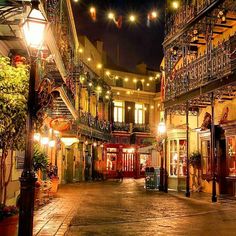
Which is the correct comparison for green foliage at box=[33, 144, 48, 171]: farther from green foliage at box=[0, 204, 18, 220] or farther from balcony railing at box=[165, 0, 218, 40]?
balcony railing at box=[165, 0, 218, 40]

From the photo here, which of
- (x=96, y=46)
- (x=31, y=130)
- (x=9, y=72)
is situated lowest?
(x=31, y=130)

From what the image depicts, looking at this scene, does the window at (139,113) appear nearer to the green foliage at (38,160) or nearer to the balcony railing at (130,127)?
the balcony railing at (130,127)

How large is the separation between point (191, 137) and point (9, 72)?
16.0 metres

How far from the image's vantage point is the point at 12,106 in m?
6.98

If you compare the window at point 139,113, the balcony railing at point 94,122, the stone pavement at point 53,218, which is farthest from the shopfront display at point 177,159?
the window at point 139,113

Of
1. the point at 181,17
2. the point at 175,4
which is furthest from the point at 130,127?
the point at 175,4

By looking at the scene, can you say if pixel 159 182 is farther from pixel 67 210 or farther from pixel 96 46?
pixel 96 46

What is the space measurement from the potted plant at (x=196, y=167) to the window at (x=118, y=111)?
22638mm

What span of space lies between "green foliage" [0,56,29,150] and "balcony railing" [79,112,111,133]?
2408 centimetres

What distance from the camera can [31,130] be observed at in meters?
6.29

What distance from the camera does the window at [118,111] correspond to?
4359cm

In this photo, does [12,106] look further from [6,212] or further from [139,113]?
[139,113]

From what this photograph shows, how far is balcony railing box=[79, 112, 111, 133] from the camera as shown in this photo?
32725mm

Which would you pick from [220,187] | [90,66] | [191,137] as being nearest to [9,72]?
[220,187]
